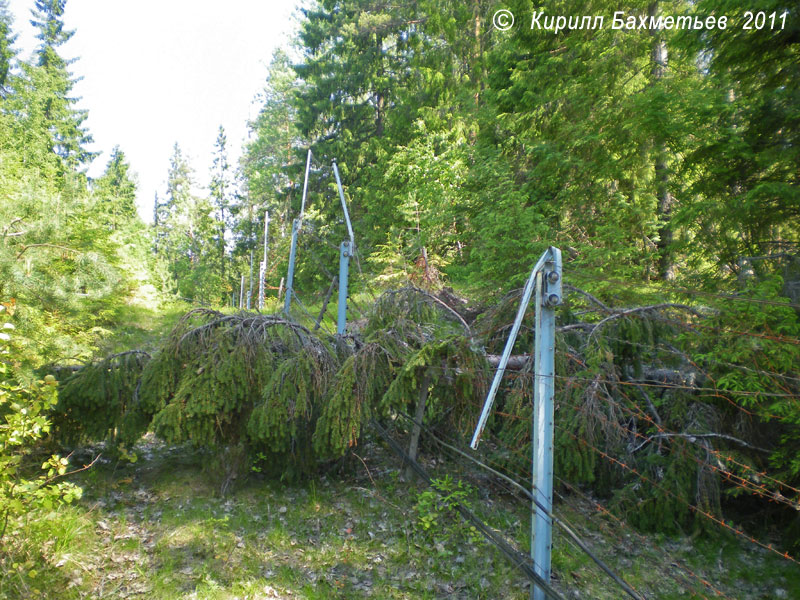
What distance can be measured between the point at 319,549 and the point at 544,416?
2989mm

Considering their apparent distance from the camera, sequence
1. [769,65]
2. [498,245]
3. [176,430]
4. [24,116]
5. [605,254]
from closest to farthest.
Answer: [769,65]
[176,430]
[605,254]
[498,245]
[24,116]

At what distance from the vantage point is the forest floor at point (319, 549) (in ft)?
14.3

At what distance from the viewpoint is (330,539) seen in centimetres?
522

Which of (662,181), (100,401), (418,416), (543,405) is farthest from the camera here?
(662,181)

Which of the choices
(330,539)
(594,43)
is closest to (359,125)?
(594,43)

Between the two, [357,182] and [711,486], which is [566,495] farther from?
[357,182]

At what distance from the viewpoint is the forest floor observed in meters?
4.34

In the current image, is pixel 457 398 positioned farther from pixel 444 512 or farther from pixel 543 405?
pixel 543 405

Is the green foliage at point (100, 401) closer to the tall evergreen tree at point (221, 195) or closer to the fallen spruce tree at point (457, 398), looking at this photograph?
the fallen spruce tree at point (457, 398)

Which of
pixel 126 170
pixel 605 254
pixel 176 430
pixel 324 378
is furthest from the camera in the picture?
pixel 126 170

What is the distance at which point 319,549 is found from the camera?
5039 millimetres

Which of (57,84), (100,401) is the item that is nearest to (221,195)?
(57,84)

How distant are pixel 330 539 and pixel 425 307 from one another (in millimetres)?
3017

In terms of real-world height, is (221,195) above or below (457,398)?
above
